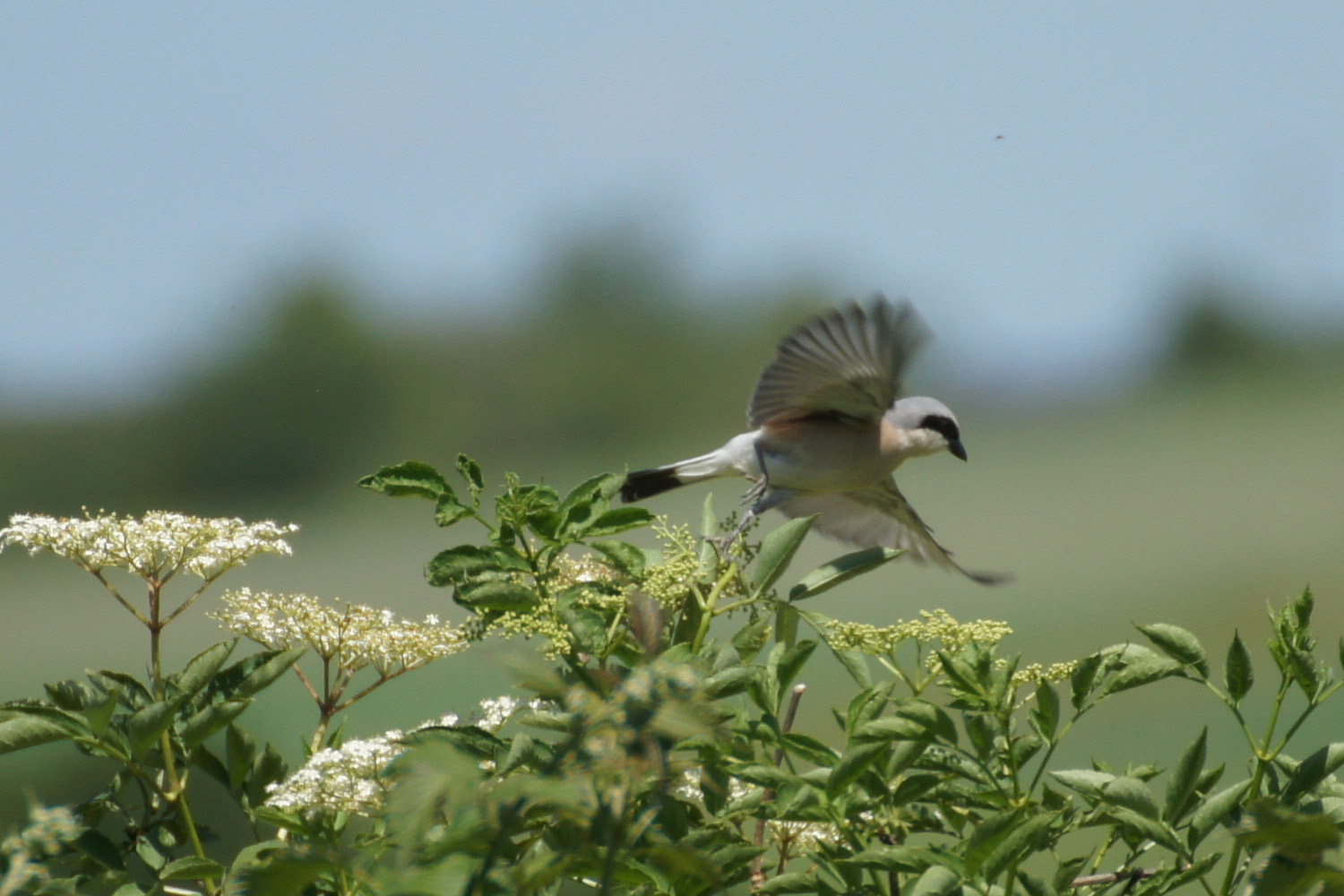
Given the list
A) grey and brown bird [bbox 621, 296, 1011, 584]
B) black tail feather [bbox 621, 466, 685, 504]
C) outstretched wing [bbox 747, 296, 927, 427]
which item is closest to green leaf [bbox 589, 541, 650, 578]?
outstretched wing [bbox 747, 296, 927, 427]

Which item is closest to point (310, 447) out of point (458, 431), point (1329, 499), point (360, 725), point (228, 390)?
point (458, 431)

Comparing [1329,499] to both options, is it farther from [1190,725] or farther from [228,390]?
[228,390]

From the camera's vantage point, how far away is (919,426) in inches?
118

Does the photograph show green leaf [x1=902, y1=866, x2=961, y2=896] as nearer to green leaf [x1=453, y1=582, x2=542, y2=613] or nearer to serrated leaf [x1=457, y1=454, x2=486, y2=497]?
green leaf [x1=453, y1=582, x2=542, y2=613]

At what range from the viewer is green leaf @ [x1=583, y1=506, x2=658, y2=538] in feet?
4.04

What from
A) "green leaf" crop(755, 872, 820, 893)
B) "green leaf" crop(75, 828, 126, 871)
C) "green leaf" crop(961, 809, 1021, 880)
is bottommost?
"green leaf" crop(755, 872, 820, 893)

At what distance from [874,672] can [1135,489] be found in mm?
3018

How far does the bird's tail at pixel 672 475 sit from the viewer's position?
313cm

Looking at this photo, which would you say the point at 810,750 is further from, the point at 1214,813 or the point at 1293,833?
the point at 1293,833

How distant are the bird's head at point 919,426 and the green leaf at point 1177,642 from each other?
191 cm

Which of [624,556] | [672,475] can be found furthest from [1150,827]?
[672,475]

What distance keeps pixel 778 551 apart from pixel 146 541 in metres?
0.56

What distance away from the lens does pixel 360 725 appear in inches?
63.0

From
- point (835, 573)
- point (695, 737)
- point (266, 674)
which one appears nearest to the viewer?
point (695, 737)
